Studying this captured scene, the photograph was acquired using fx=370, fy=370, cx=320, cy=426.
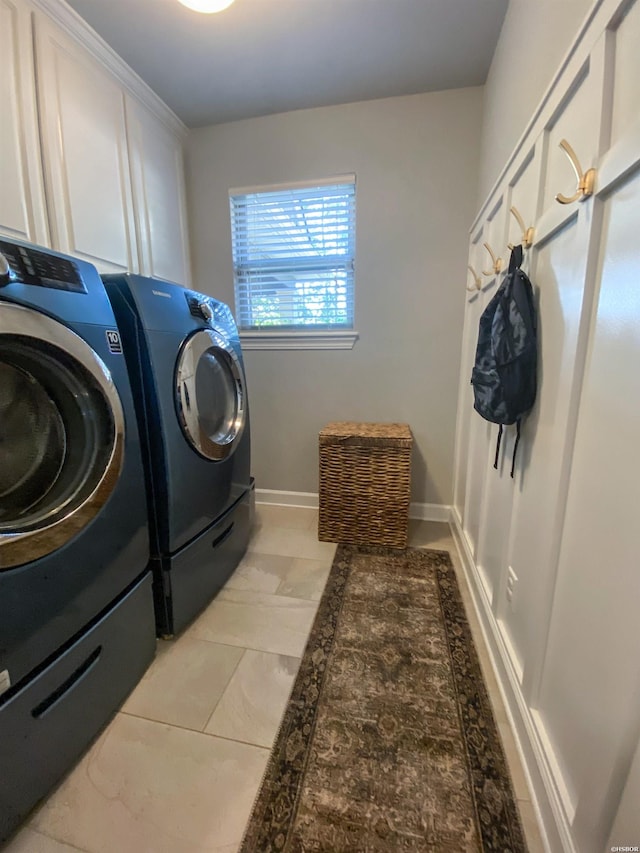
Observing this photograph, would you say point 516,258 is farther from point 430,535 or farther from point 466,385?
point 430,535

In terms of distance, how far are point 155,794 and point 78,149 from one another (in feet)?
7.12

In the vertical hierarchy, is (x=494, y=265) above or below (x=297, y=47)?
below

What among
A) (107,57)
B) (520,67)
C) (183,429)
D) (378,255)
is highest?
(107,57)

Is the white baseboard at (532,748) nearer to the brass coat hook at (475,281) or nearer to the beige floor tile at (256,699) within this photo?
the beige floor tile at (256,699)

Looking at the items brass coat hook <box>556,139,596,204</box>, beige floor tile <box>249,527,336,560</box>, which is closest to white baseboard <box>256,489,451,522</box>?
beige floor tile <box>249,527,336,560</box>

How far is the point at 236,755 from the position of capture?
0.99 m

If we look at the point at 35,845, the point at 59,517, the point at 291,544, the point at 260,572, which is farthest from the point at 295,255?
the point at 35,845

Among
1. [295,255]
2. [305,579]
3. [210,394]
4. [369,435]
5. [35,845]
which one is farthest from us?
[295,255]

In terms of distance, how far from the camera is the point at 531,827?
83 centimetres

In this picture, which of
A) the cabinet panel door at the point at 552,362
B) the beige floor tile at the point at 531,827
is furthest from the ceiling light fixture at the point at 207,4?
the beige floor tile at the point at 531,827

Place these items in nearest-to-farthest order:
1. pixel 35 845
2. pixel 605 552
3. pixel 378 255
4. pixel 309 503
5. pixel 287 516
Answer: pixel 605 552 < pixel 35 845 < pixel 378 255 < pixel 287 516 < pixel 309 503

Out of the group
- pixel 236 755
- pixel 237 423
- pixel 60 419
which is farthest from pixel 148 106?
pixel 236 755

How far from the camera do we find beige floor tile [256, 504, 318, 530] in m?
2.28

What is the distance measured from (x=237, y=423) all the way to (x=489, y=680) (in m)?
1.33
